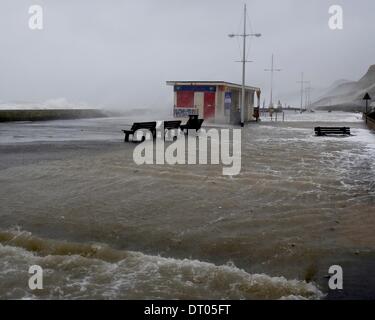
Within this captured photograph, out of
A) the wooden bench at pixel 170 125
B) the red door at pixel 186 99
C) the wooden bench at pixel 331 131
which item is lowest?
the wooden bench at pixel 331 131

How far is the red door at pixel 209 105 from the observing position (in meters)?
32.6

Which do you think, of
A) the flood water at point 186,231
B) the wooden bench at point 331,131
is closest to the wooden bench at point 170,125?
the flood water at point 186,231

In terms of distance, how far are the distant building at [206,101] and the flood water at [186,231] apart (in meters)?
22.0

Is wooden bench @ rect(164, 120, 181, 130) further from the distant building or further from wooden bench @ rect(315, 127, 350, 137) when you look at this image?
the distant building

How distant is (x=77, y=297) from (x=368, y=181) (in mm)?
6689

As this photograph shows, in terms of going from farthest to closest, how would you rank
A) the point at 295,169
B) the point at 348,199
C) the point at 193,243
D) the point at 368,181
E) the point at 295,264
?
the point at 295,169 → the point at 368,181 → the point at 348,199 → the point at 193,243 → the point at 295,264

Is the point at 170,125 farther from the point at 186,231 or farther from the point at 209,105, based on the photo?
the point at 209,105

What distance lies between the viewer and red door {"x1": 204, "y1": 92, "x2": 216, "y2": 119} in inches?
1283

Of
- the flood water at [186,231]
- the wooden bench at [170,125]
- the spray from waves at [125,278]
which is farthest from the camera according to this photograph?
the wooden bench at [170,125]

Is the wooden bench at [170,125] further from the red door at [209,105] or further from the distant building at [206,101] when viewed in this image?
the red door at [209,105]

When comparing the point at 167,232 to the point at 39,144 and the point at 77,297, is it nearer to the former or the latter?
the point at 77,297

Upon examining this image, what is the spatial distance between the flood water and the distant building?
72.2 ft

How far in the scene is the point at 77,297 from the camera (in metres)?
4.19
